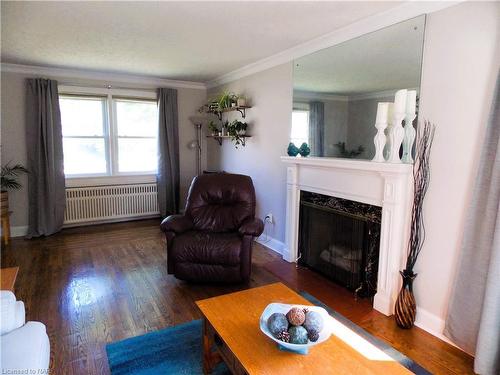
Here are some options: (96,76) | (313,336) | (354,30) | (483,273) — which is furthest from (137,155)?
(483,273)

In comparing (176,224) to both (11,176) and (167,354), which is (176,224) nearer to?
(167,354)

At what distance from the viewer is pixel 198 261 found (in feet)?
9.20

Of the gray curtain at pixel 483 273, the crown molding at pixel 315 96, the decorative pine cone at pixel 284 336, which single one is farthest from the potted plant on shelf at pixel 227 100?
the decorative pine cone at pixel 284 336

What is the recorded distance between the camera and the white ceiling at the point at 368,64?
2.25 metres

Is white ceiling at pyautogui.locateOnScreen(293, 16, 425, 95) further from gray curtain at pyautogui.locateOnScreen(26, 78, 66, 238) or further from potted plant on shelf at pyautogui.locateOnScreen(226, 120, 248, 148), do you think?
gray curtain at pyautogui.locateOnScreen(26, 78, 66, 238)

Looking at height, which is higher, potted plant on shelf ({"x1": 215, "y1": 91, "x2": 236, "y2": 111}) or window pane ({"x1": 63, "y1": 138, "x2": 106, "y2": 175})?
potted plant on shelf ({"x1": 215, "y1": 91, "x2": 236, "y2": 111})

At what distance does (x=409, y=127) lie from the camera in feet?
7.52

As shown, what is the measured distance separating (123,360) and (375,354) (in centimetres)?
145

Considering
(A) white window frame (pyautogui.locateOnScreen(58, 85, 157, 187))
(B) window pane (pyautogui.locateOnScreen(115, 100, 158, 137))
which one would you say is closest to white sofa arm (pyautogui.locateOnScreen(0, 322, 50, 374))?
(A) white window frame (pyautogui.locateOnScreen(58, 85, 157, 187))

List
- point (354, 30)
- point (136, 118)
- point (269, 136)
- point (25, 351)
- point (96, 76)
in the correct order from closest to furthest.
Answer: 1. point (25, 351)
2. point (354, 30)
3. point (269, 136)
4. point (96, 76)
5. point (136, 118)

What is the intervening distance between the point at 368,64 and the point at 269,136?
5.03ft

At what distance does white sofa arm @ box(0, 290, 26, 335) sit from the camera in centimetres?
142

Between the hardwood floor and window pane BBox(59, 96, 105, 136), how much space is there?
1655mm

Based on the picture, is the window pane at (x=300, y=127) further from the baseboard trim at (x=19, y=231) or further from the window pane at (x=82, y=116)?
the baseboard trim at (x=19, y=231)
